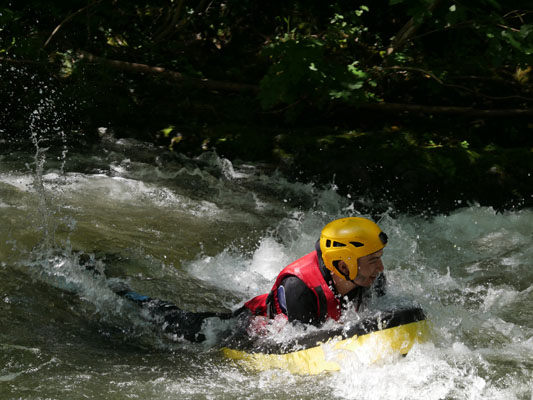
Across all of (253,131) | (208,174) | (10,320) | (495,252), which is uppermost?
(253,131)

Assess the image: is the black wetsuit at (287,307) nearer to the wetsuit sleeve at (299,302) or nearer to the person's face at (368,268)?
the wetsuit sleeve at (299,302)

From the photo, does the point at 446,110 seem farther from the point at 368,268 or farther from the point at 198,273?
the point at 368,268

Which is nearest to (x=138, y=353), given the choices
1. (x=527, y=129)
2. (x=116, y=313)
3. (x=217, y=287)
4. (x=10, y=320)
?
(x=116, y=313)

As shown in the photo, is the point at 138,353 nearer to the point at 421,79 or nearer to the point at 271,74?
the point at 271,74

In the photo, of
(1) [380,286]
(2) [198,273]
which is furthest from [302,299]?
(2) [198,273]

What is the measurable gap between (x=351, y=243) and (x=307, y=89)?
4920 mm

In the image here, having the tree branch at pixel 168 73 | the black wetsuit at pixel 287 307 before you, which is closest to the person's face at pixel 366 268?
the black wetsuit at pixel 287 307

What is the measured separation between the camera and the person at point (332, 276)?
362 centimetres

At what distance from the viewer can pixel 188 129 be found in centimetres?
897

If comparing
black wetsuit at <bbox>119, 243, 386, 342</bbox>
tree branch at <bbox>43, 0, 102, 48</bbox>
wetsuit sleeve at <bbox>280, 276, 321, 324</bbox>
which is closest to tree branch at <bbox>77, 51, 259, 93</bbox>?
tree branch at <bbox>43, 0, 102, 48</bbox>

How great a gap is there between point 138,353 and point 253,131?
17.2 ft

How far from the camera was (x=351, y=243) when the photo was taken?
3621 mm

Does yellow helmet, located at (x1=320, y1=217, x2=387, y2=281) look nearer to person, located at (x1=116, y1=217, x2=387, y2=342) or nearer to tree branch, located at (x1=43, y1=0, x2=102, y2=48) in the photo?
person, located at (x1=116, y1=217, x2=387, y2=342)

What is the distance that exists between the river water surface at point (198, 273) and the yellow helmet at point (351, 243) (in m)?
0.61
